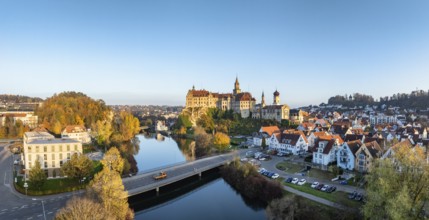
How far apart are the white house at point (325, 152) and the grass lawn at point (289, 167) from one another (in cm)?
306

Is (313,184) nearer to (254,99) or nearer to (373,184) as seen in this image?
(373,184)

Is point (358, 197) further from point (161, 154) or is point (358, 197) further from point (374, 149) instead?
point (161, 154)

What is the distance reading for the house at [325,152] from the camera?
115ft

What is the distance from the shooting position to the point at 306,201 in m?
22.9

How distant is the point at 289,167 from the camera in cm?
3462

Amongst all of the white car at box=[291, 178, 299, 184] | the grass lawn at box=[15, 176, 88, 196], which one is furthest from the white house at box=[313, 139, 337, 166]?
the grass lawn at box=[15, 176, 88, 196]

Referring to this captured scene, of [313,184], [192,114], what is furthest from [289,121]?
[313,184]

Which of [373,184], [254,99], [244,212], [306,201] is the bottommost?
[244,212]

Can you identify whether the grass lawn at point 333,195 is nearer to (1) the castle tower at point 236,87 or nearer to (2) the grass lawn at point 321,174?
(2) the grass lawn at point 321,174

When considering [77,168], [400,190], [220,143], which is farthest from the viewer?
[220,143]

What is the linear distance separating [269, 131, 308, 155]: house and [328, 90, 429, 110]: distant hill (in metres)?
84.0

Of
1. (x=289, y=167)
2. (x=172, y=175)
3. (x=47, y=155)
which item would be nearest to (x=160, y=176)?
(x=172, y=175)

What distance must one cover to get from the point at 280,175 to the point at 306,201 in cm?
830

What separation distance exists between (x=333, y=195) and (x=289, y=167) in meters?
10.5
